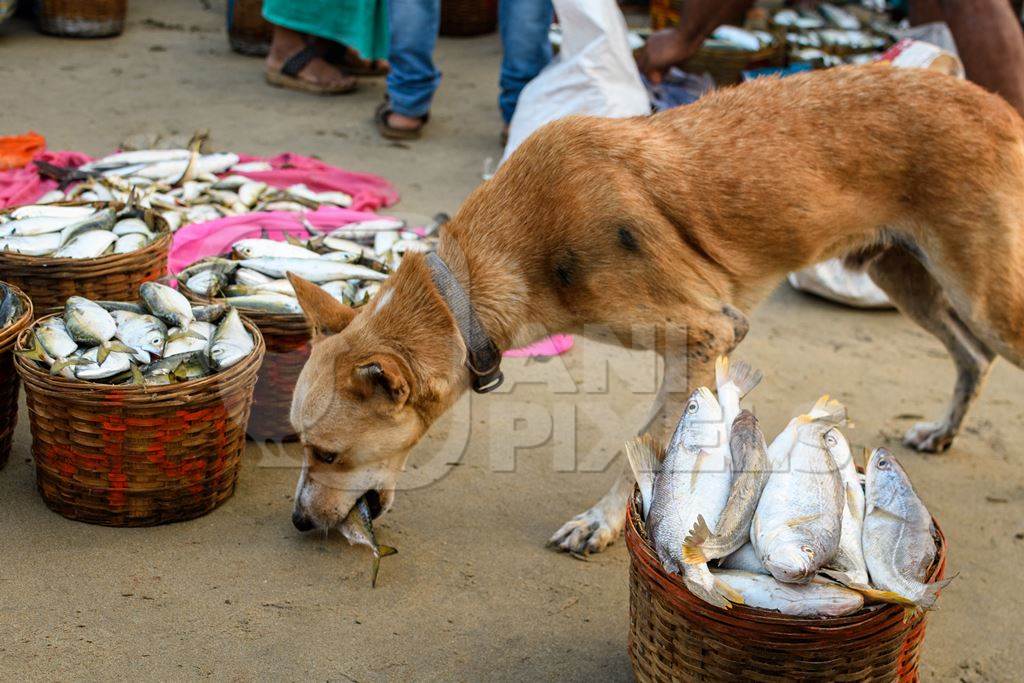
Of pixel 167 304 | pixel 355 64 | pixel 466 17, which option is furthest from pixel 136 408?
pixel 466 17

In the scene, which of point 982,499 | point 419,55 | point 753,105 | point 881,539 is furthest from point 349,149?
point 881,539

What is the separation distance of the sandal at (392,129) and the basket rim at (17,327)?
155 inches

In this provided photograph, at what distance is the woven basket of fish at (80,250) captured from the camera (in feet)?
12.7

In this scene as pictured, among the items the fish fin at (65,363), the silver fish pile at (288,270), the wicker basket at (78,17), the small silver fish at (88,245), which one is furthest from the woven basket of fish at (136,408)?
the wicker basket at (78,17)

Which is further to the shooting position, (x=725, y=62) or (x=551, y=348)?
(x=725, y=62)

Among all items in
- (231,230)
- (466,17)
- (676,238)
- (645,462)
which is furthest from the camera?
(466,17)

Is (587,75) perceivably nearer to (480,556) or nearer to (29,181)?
(29,181)

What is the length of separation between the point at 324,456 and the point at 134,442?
63 cm

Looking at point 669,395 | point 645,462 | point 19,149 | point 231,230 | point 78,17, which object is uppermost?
point 645,462

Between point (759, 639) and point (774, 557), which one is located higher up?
point (774, 557)

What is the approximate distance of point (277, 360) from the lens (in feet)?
12.5

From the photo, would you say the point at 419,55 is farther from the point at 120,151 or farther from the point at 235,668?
the point at 235,668

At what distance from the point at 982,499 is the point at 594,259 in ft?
6.41

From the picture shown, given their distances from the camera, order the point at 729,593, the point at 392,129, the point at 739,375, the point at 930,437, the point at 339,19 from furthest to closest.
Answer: the point at 339,19, the point at 392,129, the point at 930,437, the point at 739,375, the point at 729,593
